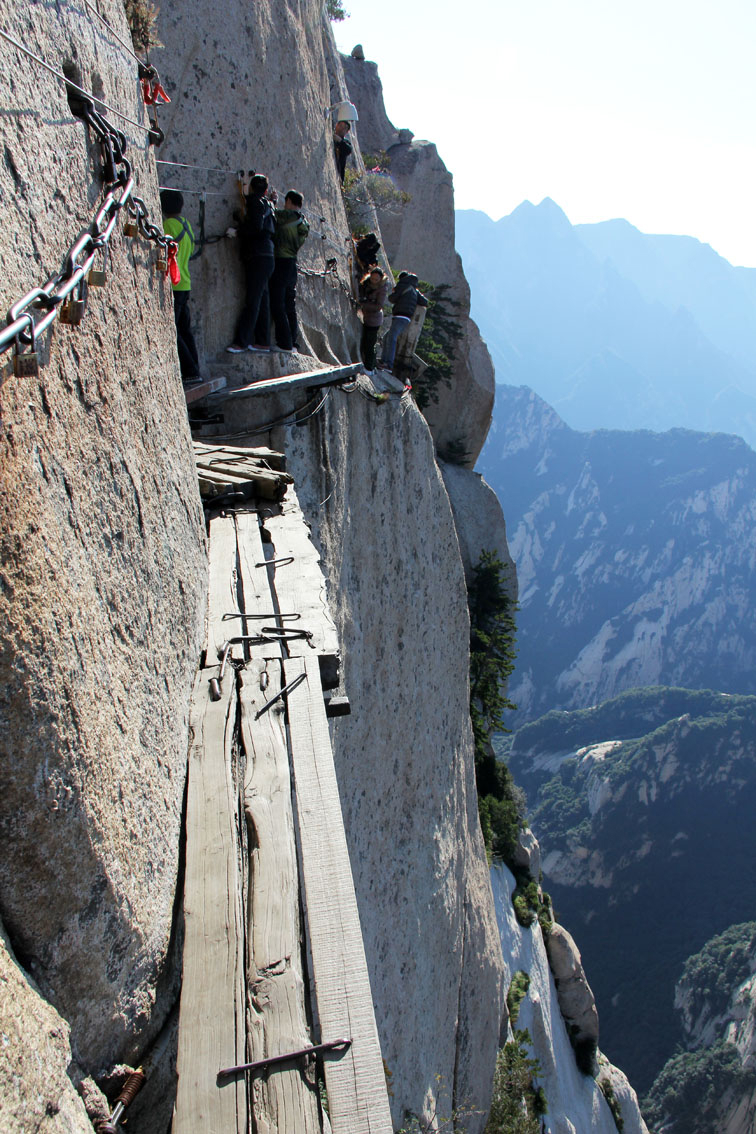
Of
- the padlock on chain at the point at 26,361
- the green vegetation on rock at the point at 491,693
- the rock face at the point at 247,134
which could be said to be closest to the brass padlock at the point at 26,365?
the padlock on chain at the point at 26,361

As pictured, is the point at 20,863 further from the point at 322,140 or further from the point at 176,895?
the point at 322,140

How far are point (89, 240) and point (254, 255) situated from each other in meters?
5.56

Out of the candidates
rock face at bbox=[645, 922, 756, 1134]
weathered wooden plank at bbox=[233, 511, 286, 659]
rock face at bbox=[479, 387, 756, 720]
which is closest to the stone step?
weathered wooden plank at bbox=[233, 511, 286, 659]

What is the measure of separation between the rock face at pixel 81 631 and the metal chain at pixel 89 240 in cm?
6

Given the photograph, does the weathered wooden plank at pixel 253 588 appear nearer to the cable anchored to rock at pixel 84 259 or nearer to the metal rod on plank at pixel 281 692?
the metal rod on plank at pixel 281 692

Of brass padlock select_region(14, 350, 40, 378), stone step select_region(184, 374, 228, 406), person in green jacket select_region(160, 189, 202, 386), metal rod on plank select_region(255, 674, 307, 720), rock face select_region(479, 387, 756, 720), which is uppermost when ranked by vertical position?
person in green jacket select_region(160, 189, 202, 386)

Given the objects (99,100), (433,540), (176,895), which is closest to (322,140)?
(433,540)

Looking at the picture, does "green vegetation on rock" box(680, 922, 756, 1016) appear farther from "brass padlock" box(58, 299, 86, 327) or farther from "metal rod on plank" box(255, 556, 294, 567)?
"brass padlock" box(58, 299, 86, 327)

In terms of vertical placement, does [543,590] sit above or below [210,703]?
below

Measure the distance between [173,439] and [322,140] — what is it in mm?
8763

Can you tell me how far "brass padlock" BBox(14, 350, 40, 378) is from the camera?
1.92 meters

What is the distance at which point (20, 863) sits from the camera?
1.90 m

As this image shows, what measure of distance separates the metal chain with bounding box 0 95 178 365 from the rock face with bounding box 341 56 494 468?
21.5 meters

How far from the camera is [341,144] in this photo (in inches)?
475
